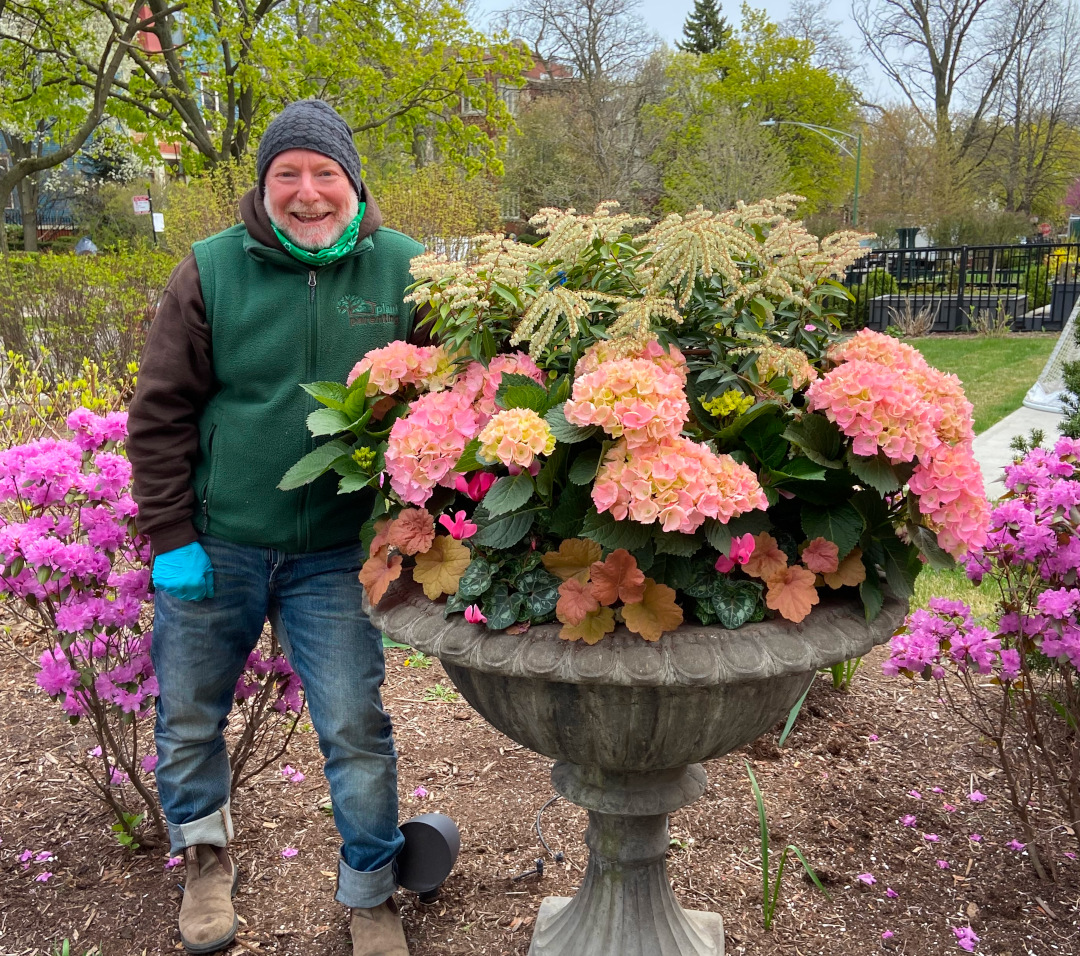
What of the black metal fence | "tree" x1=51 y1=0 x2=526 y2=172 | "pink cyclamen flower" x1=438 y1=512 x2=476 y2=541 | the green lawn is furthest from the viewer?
the black metal fence

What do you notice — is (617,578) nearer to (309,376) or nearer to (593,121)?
(309,376)

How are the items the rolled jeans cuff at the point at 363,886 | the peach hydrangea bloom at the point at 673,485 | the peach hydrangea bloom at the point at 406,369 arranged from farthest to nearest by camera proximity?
the rolled jeans cuff at the point at 363,886 → the peach hydrangea bloom at the point at 406,369 → the peach hydrangea bloom at the point at 673,485

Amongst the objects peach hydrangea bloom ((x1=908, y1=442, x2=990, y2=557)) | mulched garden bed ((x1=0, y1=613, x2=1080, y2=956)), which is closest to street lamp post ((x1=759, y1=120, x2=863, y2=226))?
mulched garden bed ((x1=0, y1=613, x2=1080, y2=956))

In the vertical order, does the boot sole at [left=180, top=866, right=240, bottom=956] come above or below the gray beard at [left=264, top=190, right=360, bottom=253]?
below

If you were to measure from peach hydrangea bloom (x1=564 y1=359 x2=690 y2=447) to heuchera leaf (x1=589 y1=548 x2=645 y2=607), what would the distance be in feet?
0.62

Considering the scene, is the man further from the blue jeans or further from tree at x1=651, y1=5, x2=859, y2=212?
tree at x1=651, y1=5, x2=859, y2=212

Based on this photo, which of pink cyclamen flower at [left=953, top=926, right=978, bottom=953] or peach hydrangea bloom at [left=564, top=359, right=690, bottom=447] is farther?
pink cyclamen flower at [left=953, top=926, right=978, bottom=953]

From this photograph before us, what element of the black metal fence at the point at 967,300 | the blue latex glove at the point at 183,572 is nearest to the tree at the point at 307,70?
the black metal fence at the point at 967,300

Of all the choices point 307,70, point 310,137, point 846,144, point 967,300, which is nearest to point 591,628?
point 310,137

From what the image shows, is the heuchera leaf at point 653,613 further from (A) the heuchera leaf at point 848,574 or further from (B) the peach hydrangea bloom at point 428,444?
(B) the peach hydrangea bloom at point 428,444

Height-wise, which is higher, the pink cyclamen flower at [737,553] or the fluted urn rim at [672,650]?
the pink cyclamen flower at [737,553]

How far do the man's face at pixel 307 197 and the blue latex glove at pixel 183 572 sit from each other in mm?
753

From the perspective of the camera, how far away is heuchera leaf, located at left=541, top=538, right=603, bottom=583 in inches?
62.1

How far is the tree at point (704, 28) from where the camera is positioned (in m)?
43.6
